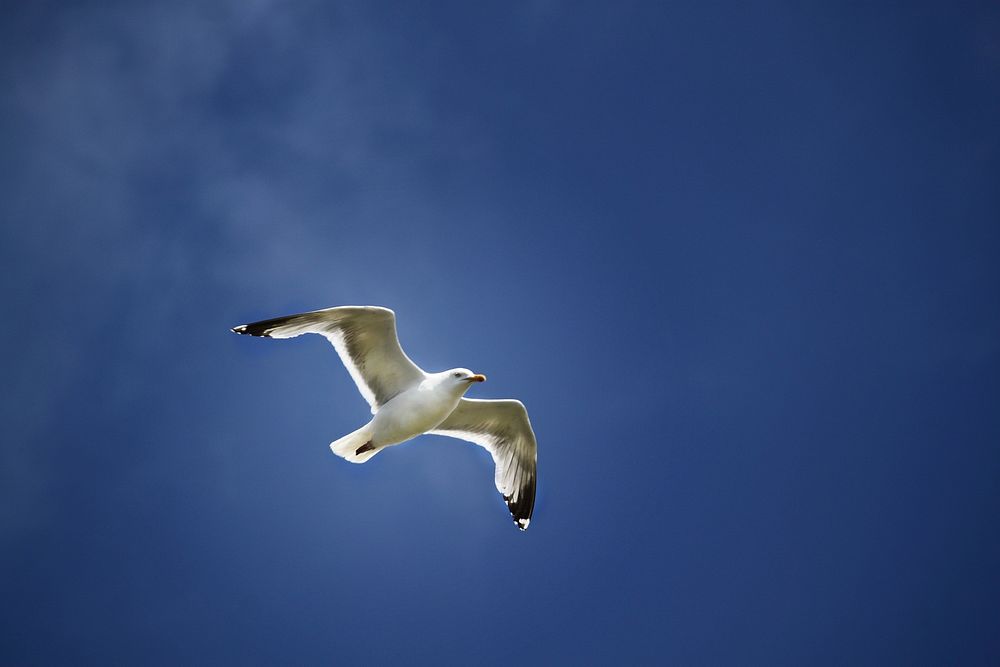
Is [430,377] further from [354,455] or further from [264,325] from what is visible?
[264,325]

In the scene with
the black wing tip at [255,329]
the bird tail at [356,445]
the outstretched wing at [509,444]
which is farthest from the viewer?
the outstretched wing at [509,444]

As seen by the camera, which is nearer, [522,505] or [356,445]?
[356,445]

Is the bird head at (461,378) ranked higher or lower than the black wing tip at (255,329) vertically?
lower

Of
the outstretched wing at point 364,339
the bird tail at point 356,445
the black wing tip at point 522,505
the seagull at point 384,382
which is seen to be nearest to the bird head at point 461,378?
the seagull at point 384,382

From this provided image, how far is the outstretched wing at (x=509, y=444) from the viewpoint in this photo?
7469mm

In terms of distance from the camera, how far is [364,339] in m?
6.87

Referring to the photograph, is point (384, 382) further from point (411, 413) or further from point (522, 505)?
point (522, 505)

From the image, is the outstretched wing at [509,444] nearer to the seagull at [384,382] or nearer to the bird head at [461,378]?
the seagull at [384,382]

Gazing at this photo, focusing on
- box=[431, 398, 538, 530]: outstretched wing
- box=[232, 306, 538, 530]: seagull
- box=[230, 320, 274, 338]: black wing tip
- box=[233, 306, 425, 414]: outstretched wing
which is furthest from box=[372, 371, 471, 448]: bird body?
box=[230, 320, 274, 338]: black wing tip

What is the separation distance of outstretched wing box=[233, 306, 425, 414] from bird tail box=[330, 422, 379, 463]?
314 mm

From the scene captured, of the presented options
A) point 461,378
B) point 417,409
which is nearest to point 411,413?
point 417,409

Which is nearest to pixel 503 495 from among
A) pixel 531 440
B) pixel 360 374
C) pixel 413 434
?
pixel 531 440

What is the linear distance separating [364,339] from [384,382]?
43cm

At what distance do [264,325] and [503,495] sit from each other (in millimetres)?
2546
